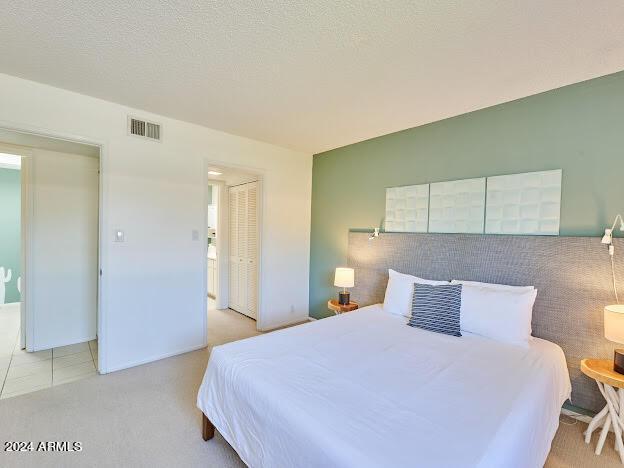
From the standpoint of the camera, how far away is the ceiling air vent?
2.74 meters

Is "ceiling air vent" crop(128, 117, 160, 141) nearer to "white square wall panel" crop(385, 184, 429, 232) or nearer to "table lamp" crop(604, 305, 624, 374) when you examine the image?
"white square wall panel" crop(385, 184, 429, 232)

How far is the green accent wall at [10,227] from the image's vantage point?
15.3ft

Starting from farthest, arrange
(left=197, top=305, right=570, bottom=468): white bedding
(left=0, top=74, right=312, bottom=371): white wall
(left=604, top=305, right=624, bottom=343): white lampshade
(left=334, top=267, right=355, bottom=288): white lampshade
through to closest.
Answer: (left=334, top=267, right=355, bottom=288): white lampshade → (left=0, top=74, right=312, bottom=371): white wall → (left=604, top=305, right=624, bottom=343): white lampshade → (left=197, top=305, right=570, bottom=468): white bedding

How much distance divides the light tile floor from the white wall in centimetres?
38

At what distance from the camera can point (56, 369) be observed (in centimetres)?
276

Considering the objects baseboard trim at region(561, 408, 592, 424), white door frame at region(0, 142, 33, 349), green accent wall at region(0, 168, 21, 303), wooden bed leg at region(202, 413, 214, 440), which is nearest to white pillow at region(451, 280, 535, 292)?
baseboard trim at region(561, 408, 592, 424)

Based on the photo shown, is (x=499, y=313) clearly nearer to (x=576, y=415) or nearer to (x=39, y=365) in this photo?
(x=576, y=415)

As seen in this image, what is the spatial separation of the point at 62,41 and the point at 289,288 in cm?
327

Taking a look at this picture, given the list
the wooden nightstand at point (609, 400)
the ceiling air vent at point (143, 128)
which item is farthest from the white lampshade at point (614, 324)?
the ceiling air vent at point (143, 128)

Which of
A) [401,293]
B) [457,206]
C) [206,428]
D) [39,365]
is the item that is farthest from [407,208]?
[39,365]

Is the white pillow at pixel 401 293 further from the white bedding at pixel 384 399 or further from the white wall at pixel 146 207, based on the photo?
the white wall at pixel 146 207

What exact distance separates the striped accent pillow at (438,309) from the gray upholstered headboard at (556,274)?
354 mm

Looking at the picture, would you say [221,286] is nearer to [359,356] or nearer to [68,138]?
[68,138]

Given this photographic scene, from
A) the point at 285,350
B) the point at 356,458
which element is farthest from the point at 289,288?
the point at 356,458
